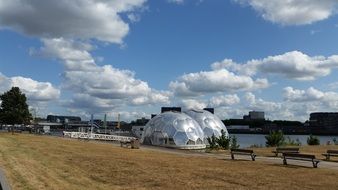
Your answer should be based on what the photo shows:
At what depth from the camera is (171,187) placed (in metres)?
13.9

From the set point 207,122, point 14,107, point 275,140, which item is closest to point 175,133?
point 207,122

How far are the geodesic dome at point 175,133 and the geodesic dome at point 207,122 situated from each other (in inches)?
94.8

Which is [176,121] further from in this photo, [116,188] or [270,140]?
[116,188]

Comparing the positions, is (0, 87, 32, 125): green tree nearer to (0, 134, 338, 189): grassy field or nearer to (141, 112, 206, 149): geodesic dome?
(141, 112, 206, 149): geodesic dome

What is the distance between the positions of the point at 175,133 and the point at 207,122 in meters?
8.31

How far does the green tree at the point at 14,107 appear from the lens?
58.3m

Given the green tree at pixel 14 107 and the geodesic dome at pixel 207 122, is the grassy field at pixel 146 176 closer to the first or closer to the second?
the geodesic dome at pixel 207 122

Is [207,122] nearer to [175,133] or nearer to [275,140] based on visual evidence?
[175,133]

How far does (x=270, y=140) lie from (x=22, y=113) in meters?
30.2

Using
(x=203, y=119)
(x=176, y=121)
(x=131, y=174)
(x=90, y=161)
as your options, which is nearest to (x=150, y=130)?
(x=176, y=121)

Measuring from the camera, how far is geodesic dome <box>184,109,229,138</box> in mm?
55231

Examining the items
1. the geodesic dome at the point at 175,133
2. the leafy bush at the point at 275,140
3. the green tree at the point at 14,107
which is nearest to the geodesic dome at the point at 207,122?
the geodesic dome at the point at 175,133

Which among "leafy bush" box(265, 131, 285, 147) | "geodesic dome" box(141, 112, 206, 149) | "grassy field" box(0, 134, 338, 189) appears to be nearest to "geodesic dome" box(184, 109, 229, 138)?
"geodesic dome" box(141, 112, 206, 149)

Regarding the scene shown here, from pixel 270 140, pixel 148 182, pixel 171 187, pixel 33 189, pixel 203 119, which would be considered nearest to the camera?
pixel 33 189
